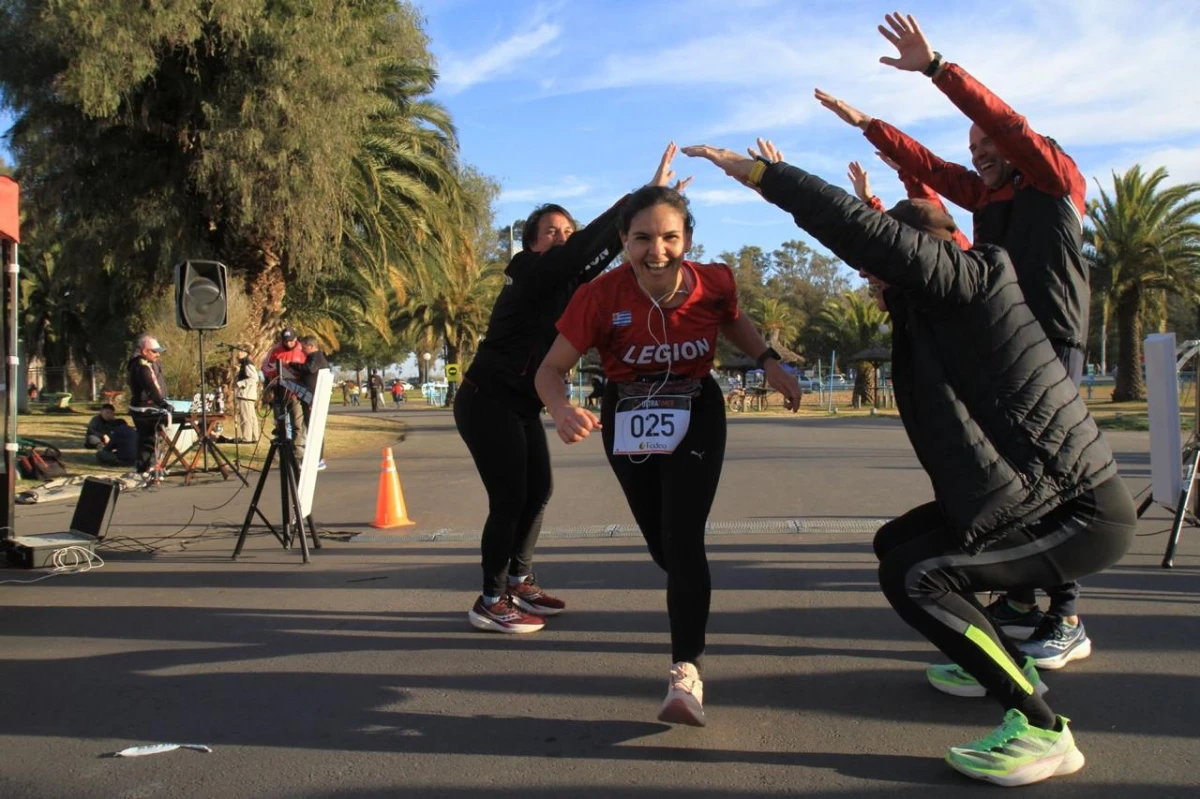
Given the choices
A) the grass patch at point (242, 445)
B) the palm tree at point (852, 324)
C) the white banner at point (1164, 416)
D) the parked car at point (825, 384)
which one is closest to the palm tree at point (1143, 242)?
the palm tree at point (852, 324)

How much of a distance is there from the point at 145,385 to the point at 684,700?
1153cm

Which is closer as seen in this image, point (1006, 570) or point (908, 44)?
point (1006, 570)

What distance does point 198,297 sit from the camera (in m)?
10.9

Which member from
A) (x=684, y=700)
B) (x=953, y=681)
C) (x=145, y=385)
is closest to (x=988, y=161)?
(x=953, y=681)

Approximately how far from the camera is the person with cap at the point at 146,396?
41.5ft

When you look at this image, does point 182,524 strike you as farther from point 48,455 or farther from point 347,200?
point 347,200

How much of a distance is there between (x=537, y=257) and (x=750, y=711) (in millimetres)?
2150

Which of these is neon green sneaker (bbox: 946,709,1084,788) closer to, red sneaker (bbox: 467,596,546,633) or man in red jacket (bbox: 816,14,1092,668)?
man in red jacket (bbox: 816,14,1092,668)

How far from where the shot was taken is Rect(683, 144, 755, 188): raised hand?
3.12 m

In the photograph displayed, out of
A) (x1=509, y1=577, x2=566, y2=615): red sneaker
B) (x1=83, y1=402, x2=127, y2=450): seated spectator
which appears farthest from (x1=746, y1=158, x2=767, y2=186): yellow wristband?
(x1=83, y1=402, x2=127, y2=450): seated spectator

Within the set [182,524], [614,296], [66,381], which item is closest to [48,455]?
[182,524]

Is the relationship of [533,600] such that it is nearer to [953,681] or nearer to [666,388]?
[666,388]

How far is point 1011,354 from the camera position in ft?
9.30

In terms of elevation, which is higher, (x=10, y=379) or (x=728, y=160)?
(x=728, y=160)
